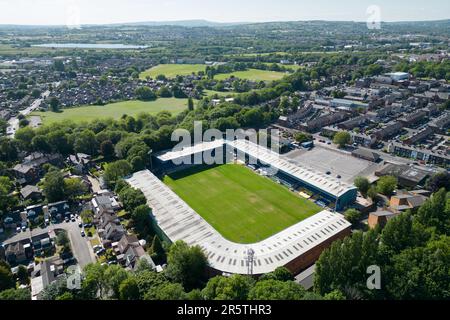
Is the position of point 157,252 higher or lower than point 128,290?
lower

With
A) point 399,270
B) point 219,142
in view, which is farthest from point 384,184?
point 219,142

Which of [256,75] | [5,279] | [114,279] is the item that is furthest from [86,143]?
[256,75]

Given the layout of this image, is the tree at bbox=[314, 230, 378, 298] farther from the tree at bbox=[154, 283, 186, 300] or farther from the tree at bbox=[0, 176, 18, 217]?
the tree at bbox=[0, 176, 18, 217]

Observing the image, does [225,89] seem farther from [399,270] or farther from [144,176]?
[399,270]

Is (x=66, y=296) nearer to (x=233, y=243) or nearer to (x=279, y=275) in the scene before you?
(x=233, y=243)

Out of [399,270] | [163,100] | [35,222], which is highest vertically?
[163,100]

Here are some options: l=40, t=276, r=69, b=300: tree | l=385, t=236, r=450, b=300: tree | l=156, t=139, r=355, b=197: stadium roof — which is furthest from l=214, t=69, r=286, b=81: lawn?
l=40, t=276, r=69, b=300: tree
